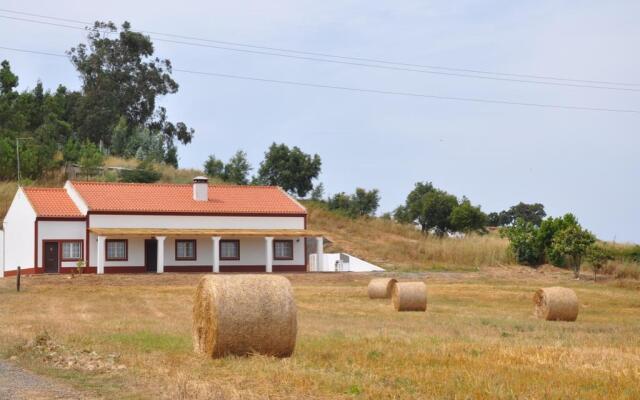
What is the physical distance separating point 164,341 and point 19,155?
61192 millimetres

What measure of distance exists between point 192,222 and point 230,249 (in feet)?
11.1

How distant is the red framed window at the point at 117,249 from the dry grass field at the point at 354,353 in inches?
773

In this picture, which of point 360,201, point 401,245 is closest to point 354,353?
point 401,245

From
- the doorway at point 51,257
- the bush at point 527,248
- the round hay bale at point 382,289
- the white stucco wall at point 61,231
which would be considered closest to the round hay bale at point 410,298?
the round hay bale at point 382,289

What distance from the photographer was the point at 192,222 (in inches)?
2260

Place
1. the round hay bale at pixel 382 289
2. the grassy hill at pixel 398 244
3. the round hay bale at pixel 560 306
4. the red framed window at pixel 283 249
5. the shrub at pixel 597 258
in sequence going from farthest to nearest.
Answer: the grassy hill at pixel 398 244 < the red framed window at pixel 283 249 < the shrub at pixel 597 258 < the round hay bale at pixel 382 289 < the round hay bale at pixel 560 306

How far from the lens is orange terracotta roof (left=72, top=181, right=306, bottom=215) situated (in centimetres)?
5644

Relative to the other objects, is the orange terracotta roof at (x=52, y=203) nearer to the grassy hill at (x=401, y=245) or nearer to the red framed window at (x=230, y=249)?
the red framed window at (x=230, y=249)

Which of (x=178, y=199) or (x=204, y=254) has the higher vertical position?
(x=178, y=199)

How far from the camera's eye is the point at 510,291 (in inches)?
1655

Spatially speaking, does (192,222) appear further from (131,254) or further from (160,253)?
(131,254)

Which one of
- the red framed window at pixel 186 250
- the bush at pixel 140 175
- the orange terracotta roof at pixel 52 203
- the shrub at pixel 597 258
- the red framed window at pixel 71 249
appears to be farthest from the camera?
the bush at pixel 140 175

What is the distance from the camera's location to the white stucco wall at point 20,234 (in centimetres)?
5456

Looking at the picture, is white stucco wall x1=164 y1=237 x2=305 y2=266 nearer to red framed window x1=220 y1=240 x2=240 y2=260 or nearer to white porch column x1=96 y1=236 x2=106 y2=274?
red framed window x1=220 y1=240 x2=240 y2=260
